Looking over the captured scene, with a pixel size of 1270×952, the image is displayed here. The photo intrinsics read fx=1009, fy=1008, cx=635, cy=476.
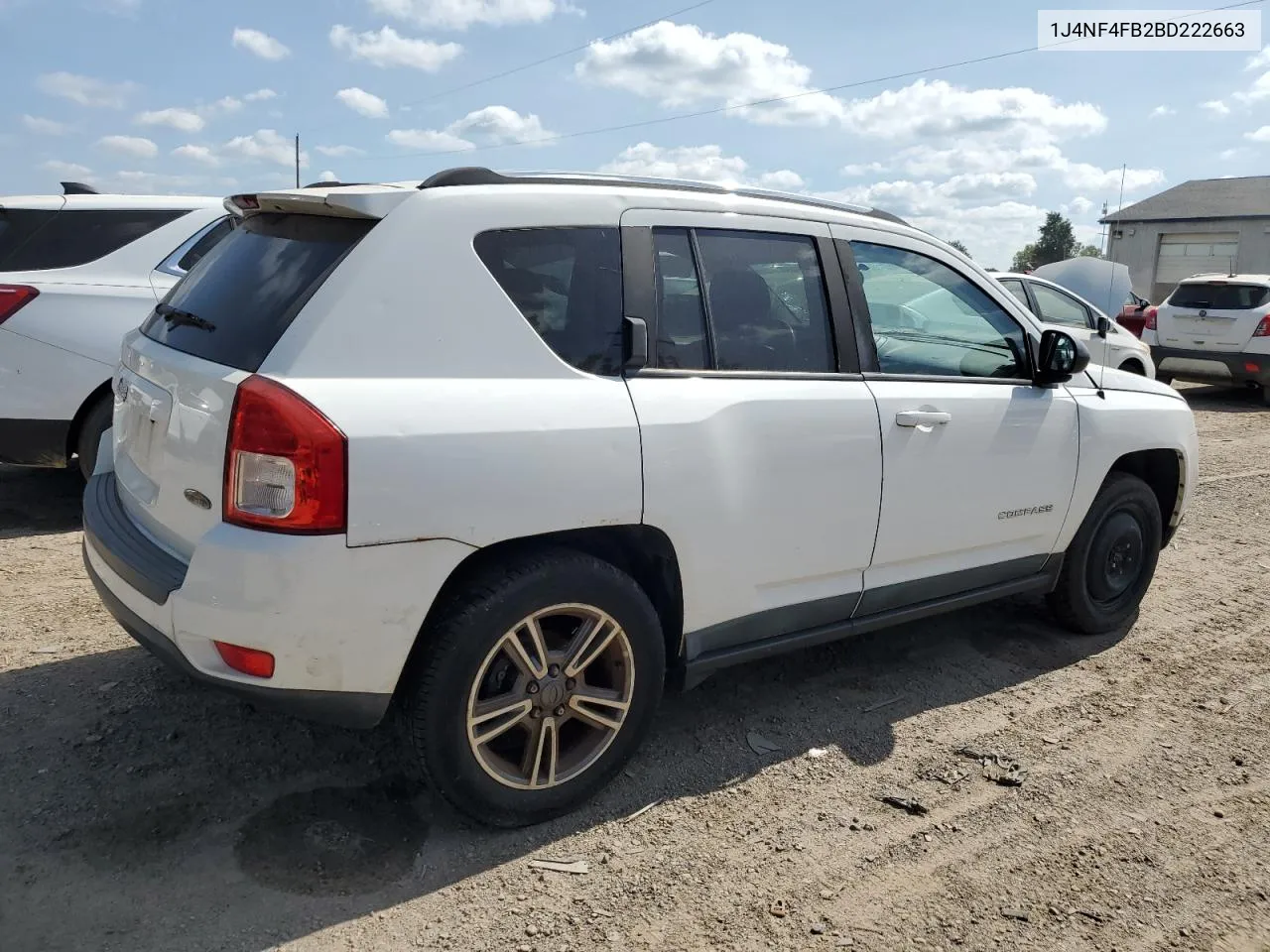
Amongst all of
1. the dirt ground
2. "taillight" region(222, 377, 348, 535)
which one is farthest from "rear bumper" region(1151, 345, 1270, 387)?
"taillight" region(222, 377, 348, 535)

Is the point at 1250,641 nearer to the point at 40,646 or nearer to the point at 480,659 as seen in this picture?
the point at 480,659

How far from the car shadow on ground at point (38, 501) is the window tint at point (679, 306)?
435 centimetres

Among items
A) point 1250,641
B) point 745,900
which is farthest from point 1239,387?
point 745,900

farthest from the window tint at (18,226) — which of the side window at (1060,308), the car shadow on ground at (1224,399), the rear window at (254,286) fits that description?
the car shadow on ground at (1224,399)

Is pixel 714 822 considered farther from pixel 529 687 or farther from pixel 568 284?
pixel 568 284

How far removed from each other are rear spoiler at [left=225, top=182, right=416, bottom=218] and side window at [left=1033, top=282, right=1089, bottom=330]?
9.71 meters

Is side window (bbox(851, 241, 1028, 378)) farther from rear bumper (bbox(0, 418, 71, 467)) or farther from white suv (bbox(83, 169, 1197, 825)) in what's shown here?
rear bumper (bbox(0, 418, 71, 467))

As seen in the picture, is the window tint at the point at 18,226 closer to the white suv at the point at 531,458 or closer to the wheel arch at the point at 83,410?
the wheel arch at the point at 83,410

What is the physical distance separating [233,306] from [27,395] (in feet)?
11.6

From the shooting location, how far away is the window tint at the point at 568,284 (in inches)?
115

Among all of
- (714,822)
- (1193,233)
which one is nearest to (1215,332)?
(714,822)

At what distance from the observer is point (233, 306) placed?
2.96 m

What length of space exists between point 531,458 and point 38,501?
5.09 meters

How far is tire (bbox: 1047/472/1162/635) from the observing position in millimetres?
4652
